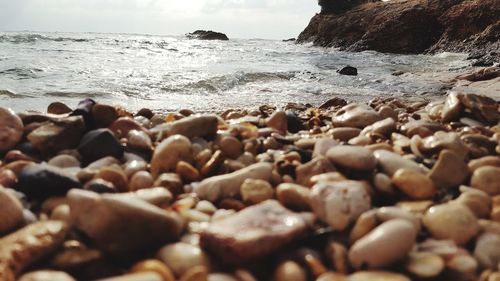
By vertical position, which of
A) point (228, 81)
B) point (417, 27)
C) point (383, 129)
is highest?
point (417, 27)

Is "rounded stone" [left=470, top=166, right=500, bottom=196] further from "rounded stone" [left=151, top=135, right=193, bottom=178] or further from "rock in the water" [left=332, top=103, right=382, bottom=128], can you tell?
"rounded stone" [left=151, top=135, right=193, bottom=178]

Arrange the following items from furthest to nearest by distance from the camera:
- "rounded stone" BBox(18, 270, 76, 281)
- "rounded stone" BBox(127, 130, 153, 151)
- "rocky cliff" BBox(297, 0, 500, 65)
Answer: "rocky cliff" BBox(297, 0, 500, 65) < "rounded stone" BBox(127, 130, 153, 151) < "rounded stone" BBox(18, 270, 76, 281)

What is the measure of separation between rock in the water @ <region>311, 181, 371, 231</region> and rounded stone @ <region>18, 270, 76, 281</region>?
0.80 m

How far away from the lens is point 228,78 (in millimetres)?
8070

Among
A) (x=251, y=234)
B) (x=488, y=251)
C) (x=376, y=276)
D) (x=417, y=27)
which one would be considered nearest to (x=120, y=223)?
(x=251, y=234)

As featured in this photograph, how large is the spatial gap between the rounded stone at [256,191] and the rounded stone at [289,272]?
44cm

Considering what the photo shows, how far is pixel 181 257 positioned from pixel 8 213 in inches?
23.7

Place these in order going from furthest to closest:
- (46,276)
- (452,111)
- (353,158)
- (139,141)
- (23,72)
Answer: (23,72) < (452,111) < (139,141) < (353,158) < (46,276)

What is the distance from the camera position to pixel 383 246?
4.33 feet

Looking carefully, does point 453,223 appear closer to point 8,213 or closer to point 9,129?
point 8,213

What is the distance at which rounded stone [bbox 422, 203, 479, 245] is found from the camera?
1447 mm

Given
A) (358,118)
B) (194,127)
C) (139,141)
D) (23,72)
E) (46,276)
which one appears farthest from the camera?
(23,72)

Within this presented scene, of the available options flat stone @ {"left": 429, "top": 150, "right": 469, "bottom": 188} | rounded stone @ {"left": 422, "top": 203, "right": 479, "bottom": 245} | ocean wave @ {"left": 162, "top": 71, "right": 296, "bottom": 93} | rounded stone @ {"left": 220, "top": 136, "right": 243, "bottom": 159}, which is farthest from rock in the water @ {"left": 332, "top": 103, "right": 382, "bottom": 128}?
ocean wave @ {"left": 162, "top": 71, "right": 296, "bottom": 93}

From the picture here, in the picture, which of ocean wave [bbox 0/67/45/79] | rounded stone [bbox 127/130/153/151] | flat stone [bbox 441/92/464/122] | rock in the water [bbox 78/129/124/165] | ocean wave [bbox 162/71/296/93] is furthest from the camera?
ocean wave [bbox 0/67/45/79]
